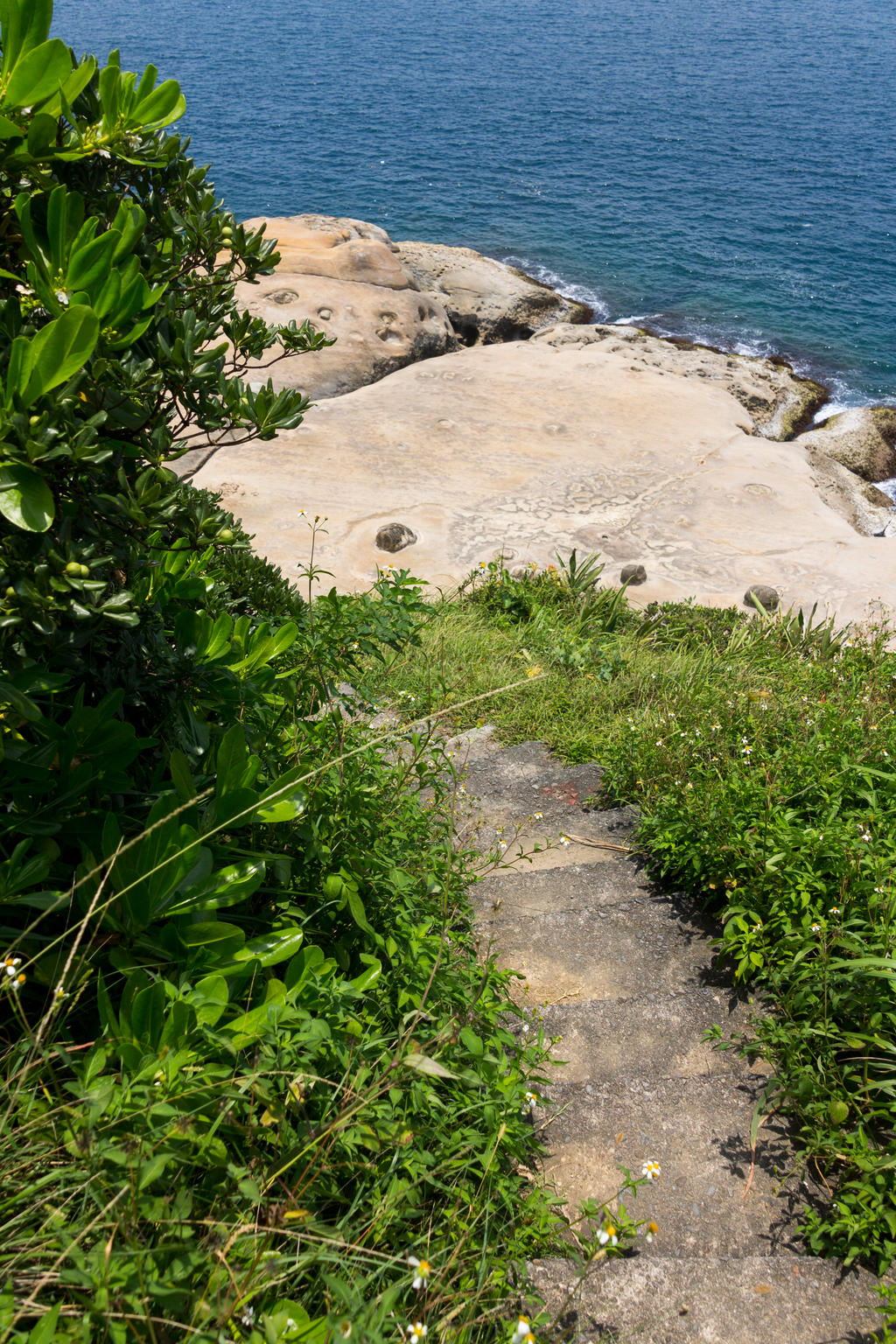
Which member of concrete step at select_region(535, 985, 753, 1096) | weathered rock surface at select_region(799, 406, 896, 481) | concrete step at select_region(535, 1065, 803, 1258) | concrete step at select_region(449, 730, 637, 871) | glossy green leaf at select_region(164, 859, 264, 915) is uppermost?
glossy green leaf at select_region(164, 859, 264, 915)

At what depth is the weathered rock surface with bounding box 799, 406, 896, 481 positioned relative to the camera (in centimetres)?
1653

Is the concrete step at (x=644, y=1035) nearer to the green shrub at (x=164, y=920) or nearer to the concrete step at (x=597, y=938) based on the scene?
the concrete step at (x=597, y=938)

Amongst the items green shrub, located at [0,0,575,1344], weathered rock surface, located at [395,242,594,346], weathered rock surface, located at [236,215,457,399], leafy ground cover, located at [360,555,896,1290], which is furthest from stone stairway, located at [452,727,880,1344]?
weathered rock surface, located at [395,242,594,346]

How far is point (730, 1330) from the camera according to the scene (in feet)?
7.14

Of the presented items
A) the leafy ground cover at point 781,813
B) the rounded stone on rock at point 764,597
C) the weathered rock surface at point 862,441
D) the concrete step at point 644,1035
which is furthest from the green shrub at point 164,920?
the weathered rock surface at point 862,441

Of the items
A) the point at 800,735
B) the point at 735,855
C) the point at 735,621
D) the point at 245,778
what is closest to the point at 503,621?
the point at 735,621

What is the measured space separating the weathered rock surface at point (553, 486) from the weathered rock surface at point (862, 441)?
3.66 metres

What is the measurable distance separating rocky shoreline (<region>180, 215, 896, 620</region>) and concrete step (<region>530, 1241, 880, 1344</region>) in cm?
666

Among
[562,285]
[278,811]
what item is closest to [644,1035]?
[278,811]

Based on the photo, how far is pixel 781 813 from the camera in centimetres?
355

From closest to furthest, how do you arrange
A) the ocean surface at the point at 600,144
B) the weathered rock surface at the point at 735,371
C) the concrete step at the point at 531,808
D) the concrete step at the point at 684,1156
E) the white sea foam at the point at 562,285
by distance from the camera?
the concrete step at the point at 684,1156 < the concrete step at the point at 531,808 < the weathered rock surface at the point at 735,371 < the white sea foam at the point at 562,285 < the ocean surface at the point at 600,144

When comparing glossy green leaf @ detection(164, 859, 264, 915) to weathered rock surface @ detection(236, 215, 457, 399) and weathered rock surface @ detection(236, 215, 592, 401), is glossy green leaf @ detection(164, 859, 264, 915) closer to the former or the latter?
weathered rock surface @ detection(236, 215, 592, 401)

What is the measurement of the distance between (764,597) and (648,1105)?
291 inches

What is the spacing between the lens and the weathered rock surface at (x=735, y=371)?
17.1 m
